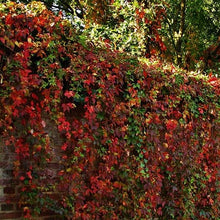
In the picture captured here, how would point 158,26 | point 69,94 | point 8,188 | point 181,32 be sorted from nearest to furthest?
point 8,188 < point 69,94 < point 158,26 < point 181,32

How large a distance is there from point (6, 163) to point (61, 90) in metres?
0.98

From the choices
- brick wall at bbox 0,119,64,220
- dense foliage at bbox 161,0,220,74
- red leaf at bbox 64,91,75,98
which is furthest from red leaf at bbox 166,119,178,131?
dense foliage at bbox 161,0,220,74

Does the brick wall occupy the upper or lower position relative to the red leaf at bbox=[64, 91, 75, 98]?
lower

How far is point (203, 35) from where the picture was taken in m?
10.8

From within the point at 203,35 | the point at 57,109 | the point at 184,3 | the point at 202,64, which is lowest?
the point at 57,109

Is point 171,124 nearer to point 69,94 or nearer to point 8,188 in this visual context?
point 69,94

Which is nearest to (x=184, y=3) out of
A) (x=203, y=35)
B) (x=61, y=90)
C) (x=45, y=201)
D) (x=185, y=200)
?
(x=203, y=35)

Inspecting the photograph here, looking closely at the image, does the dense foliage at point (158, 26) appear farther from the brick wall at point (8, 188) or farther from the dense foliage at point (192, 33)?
the brick wall at point (8, 188)

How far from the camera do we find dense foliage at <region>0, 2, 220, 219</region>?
377 cm

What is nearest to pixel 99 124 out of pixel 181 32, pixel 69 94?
pixel 69 94

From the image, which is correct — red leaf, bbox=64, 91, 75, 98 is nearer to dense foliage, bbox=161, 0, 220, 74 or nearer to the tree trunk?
dense foliage, bbox=161, 0, 220, 74

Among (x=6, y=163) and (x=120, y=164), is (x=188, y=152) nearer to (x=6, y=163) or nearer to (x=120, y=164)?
(x=120, y=164)

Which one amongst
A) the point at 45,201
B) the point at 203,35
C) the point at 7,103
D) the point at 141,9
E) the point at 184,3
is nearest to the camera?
the point at 7,103

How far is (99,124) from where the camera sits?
4.43 meters
